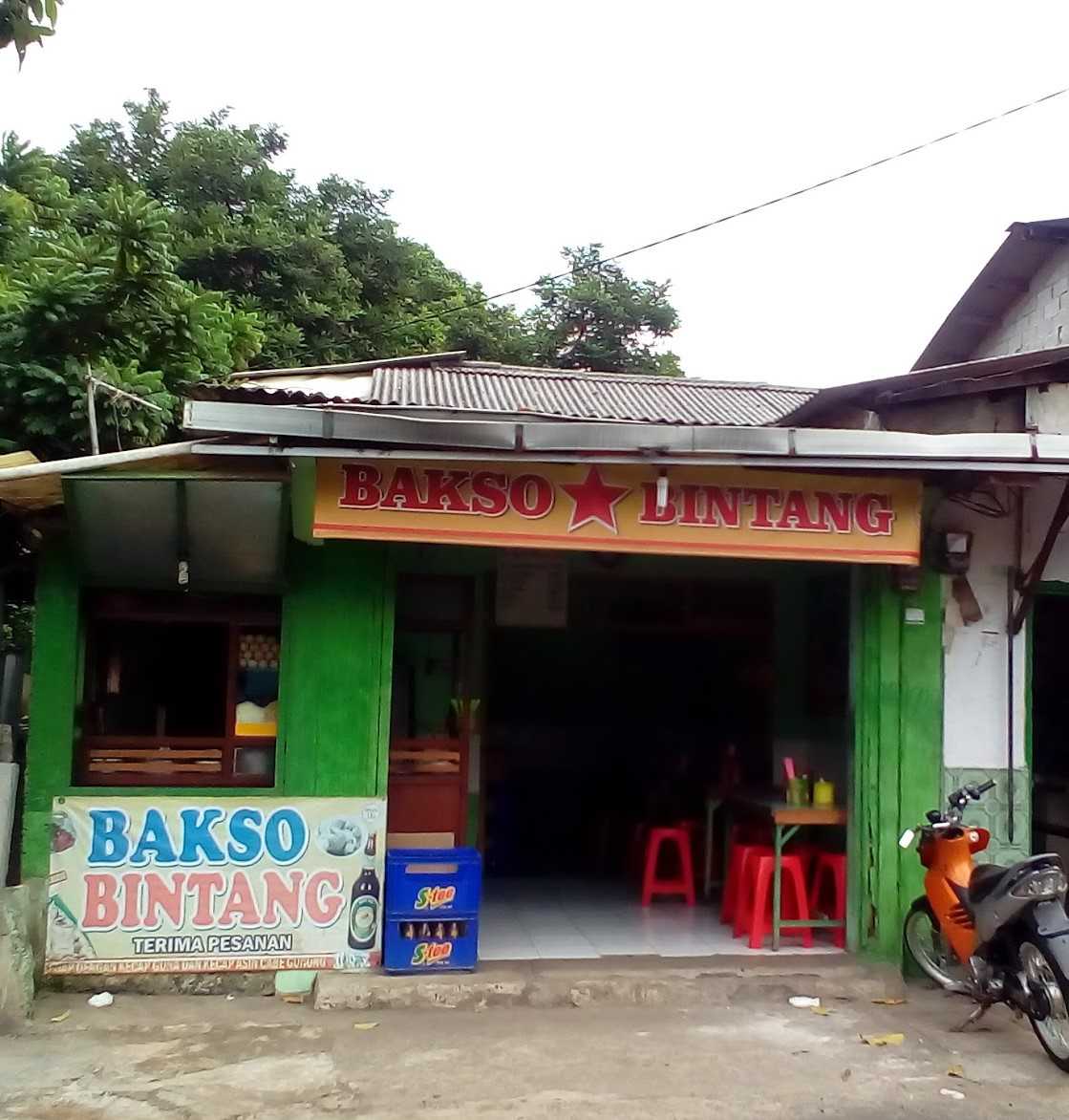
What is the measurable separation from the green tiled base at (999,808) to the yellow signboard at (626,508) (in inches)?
57.1

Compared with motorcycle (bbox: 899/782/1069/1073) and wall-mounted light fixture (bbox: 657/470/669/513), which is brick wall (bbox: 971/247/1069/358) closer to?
motorcycle (bbox: 899/782/1069/1073)

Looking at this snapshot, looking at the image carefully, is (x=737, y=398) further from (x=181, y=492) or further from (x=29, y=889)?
(x=29, y=889)

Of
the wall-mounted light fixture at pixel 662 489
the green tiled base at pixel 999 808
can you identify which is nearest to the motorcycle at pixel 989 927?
the green tiled base at pixel 999 808

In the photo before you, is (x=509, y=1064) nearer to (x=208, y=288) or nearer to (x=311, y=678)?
(x=311, y=678)

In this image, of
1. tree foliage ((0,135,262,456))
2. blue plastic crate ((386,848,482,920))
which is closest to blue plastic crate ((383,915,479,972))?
blue plastic crate ((386,848,482,920))

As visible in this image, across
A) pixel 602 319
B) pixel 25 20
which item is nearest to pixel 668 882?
pixel 25 20

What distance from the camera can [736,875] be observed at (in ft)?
24.2

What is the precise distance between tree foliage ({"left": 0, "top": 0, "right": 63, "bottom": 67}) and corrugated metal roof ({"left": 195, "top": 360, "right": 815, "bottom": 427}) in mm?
2597

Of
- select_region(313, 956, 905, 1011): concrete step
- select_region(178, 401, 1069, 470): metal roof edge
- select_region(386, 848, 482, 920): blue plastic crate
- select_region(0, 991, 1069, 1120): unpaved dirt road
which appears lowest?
select_region(0, 991, 1069, 1120): unpaved dirt road

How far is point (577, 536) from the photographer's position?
588 centimetres

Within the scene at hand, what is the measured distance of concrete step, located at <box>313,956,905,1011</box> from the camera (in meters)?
5.78

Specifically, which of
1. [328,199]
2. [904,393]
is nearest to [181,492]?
[904,393]

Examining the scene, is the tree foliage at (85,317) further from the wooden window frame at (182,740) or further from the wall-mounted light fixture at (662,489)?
the wall-mounted light fixture at (662,489)

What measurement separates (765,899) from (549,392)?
14.6 ft
